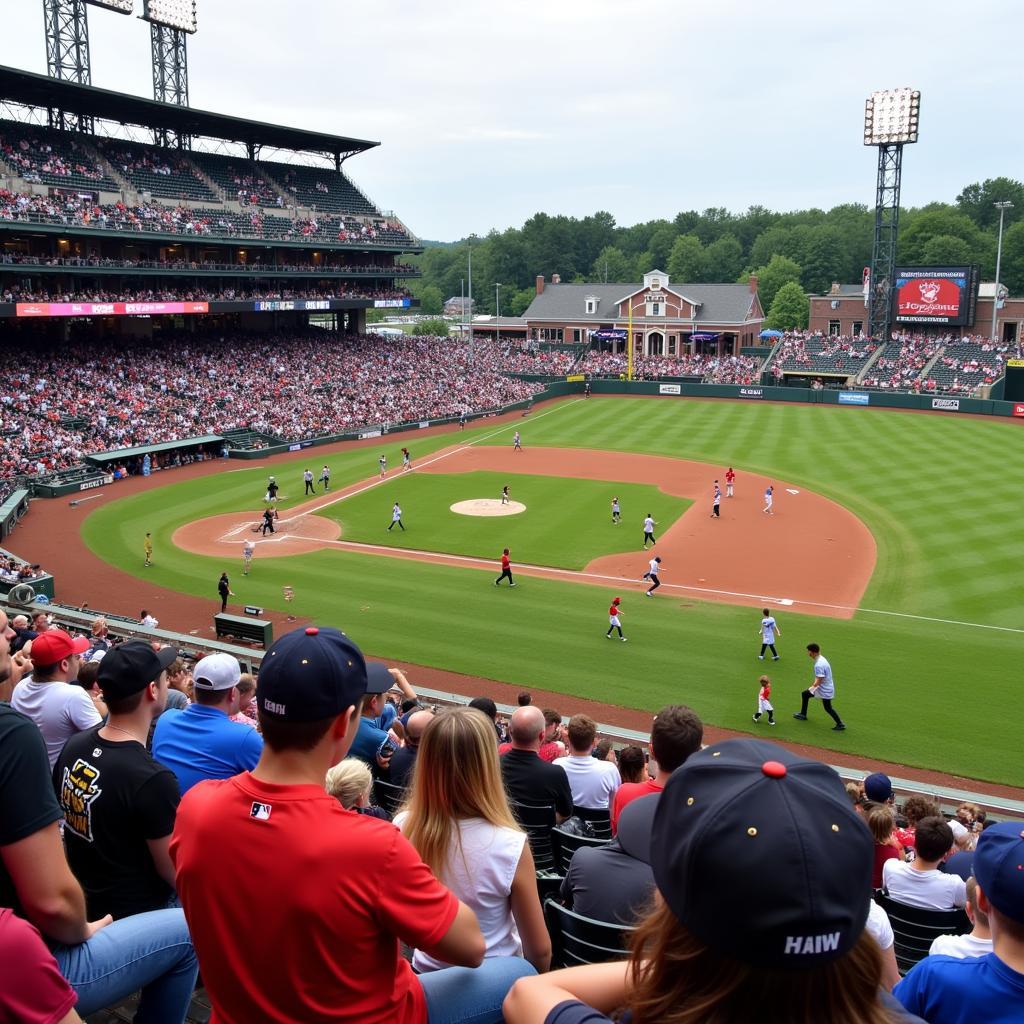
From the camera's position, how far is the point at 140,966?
14.2 feet

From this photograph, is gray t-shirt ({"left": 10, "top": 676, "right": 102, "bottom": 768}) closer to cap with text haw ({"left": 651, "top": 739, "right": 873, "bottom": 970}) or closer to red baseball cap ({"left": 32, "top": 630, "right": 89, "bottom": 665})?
red baseball cap ({"left": 32, "top": 630, "right": 89, "bottom": 665})

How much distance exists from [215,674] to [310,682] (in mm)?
2608

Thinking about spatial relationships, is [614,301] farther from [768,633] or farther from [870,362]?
[768,633]

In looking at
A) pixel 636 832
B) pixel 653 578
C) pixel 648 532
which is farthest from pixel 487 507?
pixel 636 832

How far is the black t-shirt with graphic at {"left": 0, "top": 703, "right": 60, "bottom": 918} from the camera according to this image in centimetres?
378

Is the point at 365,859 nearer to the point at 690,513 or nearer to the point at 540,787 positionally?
the point at 540,787

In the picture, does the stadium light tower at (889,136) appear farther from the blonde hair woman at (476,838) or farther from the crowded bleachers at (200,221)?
the blonde hair woman at (476,838)

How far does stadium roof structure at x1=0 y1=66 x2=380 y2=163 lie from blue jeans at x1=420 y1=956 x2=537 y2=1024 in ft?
196

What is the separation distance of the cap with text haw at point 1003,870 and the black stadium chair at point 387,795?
16.4 ft

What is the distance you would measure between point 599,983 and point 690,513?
35.5 metres

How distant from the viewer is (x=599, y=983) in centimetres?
253

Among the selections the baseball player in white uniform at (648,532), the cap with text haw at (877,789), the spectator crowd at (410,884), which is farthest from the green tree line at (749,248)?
the spectator crowd at (410,884)

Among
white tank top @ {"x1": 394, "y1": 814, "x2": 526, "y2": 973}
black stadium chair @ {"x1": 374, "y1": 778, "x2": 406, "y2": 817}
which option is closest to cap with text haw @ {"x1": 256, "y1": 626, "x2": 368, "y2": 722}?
white tank top @ {"x1": 394, "y1": 814, "x2": 526, "y2": 973}

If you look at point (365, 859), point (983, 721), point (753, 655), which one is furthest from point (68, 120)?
point (365, 859)
